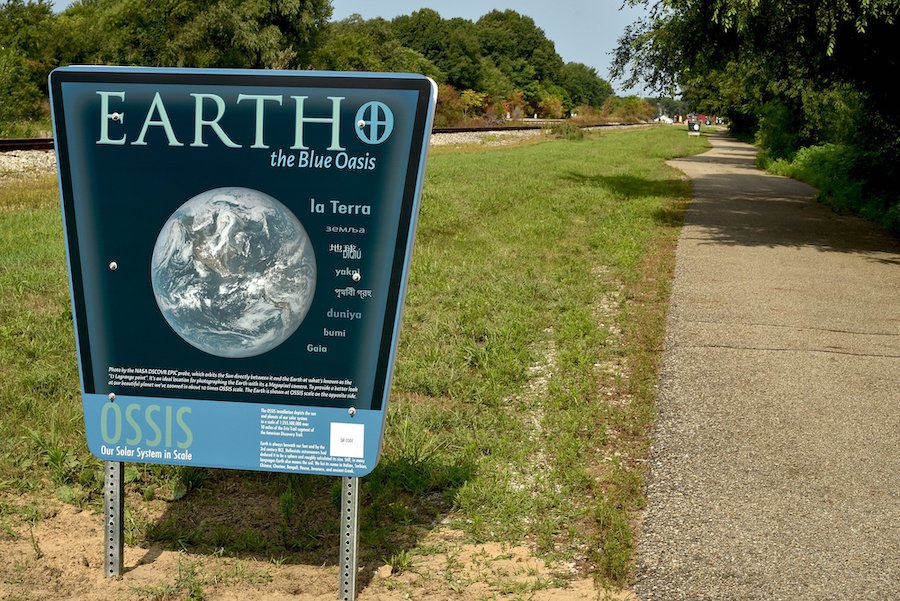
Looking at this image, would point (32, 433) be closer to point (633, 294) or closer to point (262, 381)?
point (262, 381)

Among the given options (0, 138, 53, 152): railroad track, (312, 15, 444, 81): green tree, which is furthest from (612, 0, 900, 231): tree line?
(312, 15, 444, 81): green tree

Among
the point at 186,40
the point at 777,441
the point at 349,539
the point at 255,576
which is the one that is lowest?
the point at 255,576

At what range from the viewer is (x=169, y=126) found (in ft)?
12.2

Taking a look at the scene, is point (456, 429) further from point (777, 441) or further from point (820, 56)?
point (820, 56)

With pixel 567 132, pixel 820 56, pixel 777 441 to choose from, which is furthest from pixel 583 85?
pixel 777 441

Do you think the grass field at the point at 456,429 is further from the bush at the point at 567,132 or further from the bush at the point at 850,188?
the bush at the point at 567,132

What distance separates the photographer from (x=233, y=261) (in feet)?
12.5

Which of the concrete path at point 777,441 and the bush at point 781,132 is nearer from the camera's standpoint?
the concrete path at point 777,441

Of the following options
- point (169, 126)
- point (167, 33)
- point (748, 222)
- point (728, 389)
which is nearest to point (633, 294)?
point (728, 389)

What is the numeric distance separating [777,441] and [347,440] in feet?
9.21

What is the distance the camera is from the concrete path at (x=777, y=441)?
3.97 meters

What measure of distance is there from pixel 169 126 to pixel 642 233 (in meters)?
11.8

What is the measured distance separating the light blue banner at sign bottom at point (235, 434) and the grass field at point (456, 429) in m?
0.58

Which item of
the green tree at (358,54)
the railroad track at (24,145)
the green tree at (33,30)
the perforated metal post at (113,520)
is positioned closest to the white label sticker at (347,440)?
the perforated metal post at (113,520)
